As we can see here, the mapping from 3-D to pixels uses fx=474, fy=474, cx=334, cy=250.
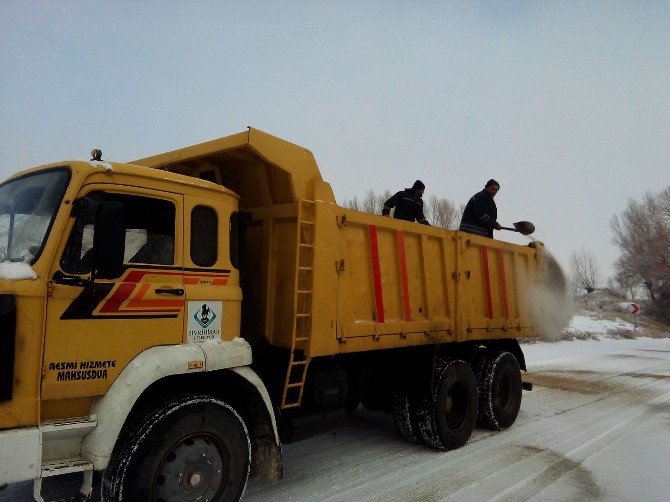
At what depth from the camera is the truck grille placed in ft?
8.56

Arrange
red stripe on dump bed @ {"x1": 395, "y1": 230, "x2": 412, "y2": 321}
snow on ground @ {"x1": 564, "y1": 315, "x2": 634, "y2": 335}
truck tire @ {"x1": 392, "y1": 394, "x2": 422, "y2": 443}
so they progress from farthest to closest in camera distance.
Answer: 1. snow on ground @ {"x1": 564, "y1": 315, "x2": 634, "y2": 335}
2. truck tire @ {"x1": 392, "y1": 394, "x2": 422, "y2": 443}
3. red stripe on dump bed @ {"x1": 395, "y1": 230, "x2": 412, "y2": 321}

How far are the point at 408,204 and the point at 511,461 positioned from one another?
12.0ft

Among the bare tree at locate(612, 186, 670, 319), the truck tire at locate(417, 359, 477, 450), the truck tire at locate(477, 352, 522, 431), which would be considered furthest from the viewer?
the bare tree at locate(612, 186, 670, 319)

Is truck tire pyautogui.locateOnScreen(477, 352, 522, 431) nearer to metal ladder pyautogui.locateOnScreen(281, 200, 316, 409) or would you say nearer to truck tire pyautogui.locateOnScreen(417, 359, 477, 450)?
truck tire pyautogui.locateOnScreen(417, 359, 477, 450)

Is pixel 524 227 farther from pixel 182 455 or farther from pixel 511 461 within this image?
pixel 182 455

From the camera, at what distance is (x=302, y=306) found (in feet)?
13.7

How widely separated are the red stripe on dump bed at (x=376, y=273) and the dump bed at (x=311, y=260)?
0.01 m

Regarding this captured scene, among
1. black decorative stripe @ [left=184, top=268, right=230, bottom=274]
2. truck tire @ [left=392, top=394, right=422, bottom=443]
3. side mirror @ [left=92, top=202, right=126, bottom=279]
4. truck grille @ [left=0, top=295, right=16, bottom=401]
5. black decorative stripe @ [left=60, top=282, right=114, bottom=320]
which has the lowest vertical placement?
truck tire @ [left=392, top=394, right=422, bottom=443]

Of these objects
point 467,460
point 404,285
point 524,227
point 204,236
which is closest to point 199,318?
point 204,236

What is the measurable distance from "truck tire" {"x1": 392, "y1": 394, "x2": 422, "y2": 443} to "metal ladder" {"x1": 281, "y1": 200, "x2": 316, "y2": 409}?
1971 mm

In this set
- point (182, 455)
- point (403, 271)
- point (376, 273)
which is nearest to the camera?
point (182, 455)

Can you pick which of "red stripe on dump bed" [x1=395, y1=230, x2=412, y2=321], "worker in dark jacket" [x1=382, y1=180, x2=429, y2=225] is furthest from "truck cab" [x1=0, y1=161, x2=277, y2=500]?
"worker in dark jacket" [x1=382, y1=180, x2=429, y2=225]

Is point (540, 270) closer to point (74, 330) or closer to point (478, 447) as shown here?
point (478, 447)

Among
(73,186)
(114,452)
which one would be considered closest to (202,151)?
(73,186)
